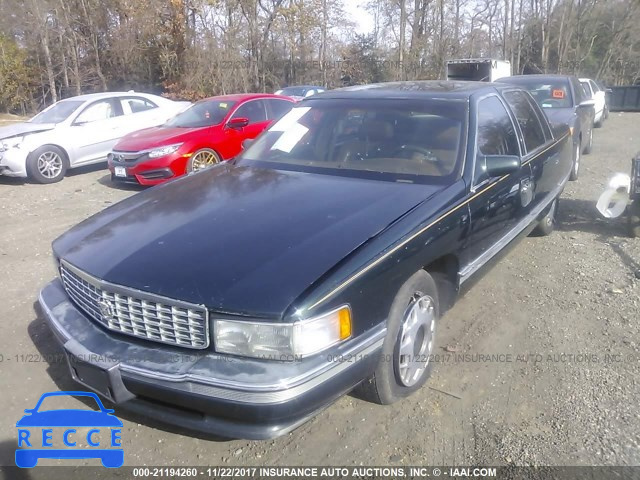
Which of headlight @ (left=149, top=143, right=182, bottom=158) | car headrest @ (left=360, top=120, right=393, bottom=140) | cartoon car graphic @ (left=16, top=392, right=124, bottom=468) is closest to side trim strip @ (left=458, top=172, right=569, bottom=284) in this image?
car headrest @ (left=360, top=120, right=393, bottom=140)

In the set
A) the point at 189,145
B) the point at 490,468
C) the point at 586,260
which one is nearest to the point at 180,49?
the point at 189,145

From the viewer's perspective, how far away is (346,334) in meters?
2.36

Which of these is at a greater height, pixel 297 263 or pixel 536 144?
pixel 536 144

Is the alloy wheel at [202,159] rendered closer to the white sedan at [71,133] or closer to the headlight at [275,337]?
the white sedan at [71,133]

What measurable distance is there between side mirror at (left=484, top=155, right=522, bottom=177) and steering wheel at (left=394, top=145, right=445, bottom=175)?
12.3 inches

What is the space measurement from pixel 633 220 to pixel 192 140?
6030mm

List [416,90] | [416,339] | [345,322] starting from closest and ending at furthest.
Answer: [345,322] → [416,339] → [416,90]

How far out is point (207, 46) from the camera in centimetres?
2730

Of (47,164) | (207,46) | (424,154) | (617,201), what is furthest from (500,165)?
(207,46)

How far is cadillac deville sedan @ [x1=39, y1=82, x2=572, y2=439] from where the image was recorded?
7.31 ft

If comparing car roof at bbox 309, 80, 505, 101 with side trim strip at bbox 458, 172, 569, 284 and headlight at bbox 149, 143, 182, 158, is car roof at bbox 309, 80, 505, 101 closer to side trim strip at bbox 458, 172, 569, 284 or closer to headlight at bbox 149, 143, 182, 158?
side trim strip at bbox 458, 172, 569, 284

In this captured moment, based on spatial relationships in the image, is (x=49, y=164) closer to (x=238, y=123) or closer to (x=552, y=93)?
(x=238, y=123)

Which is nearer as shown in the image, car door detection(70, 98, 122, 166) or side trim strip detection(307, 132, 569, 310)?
side trim strip detection(307, 132, 569, 310)

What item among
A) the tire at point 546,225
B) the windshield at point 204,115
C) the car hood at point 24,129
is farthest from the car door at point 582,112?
the car hood at point 24,129
